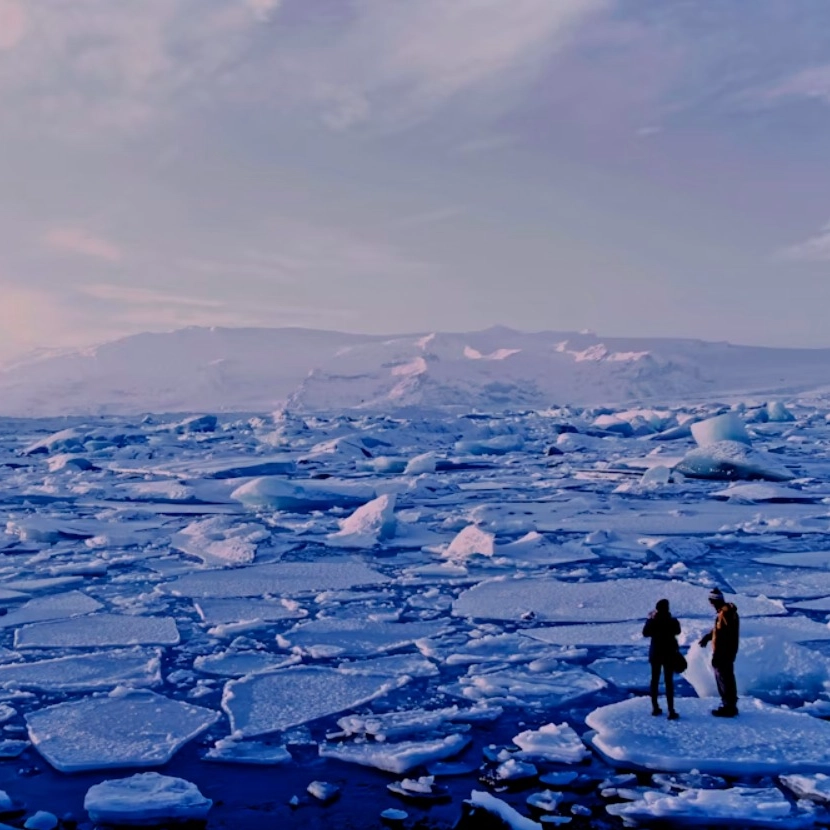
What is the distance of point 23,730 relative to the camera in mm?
4160

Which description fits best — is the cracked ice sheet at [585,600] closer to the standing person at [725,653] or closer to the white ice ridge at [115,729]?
the standing person at [725,653]

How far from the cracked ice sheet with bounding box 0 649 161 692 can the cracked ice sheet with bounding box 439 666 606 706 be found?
1583 millimetres

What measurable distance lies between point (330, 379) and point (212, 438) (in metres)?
54.0

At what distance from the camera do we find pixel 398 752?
3.83 m

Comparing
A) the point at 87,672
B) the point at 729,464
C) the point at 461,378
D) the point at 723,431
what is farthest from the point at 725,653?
the point at 461,378

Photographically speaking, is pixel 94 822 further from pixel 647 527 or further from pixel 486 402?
pixel 486 402

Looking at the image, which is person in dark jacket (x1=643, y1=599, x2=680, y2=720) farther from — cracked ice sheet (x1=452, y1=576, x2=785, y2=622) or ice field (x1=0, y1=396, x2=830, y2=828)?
cracked ice sheet (x1=452, y1=576, x2=785, y2=622)

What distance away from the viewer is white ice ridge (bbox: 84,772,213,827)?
329 centimetres

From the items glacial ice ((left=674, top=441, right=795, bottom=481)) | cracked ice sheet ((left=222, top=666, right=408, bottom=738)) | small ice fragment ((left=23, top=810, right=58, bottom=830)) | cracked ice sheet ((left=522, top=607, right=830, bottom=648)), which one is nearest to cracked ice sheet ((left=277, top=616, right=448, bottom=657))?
cracked ice sheet ((left=222, top=666, right=408, bottom=738))

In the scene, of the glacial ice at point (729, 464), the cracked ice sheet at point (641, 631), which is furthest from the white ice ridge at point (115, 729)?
the glacial ice at point (729, 464)

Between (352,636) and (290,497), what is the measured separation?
6.57 m

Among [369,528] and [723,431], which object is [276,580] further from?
[723,431]

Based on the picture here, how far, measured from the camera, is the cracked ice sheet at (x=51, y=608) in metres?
6.20

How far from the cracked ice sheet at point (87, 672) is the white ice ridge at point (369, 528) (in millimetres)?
3947
